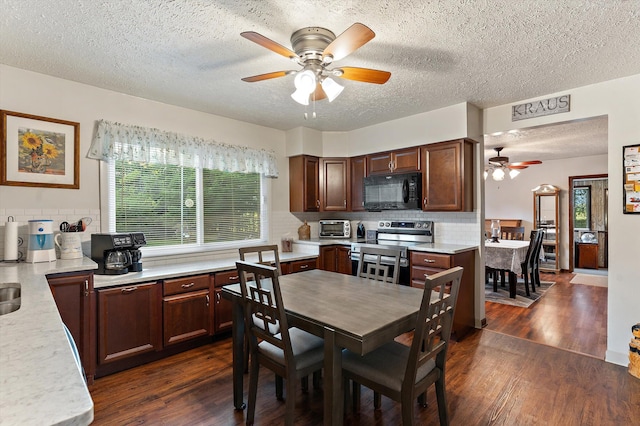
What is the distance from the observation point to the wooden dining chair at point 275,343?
176 centimetres

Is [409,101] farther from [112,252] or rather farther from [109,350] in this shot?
[109,350]

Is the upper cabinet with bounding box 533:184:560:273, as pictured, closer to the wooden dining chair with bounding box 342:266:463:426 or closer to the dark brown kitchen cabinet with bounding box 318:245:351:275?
the dark brown kitchen cabinet with bounding box 318:245:351:275

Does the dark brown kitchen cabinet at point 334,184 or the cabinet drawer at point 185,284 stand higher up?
the dark brown kitchen cabinet at point 334,184

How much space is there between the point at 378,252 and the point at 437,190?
144 centimetres

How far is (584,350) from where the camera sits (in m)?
3.07

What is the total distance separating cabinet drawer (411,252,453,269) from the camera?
3.30m

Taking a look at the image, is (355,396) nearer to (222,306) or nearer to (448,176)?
(222,306)

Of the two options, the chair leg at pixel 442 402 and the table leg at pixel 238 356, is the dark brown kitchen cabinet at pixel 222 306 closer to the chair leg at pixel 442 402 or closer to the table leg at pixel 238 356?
the table leg at pixel 238 356

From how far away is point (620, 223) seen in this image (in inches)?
111

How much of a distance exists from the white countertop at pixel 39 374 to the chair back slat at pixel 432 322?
1.28 m

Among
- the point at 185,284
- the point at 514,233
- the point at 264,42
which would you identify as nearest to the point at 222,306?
the point at 185,284

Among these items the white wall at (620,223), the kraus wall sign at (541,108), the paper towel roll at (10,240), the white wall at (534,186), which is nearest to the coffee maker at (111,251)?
the paper towel roll at (10,240)

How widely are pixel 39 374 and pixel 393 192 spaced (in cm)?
369

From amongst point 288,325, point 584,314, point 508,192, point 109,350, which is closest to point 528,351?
point 584,314
